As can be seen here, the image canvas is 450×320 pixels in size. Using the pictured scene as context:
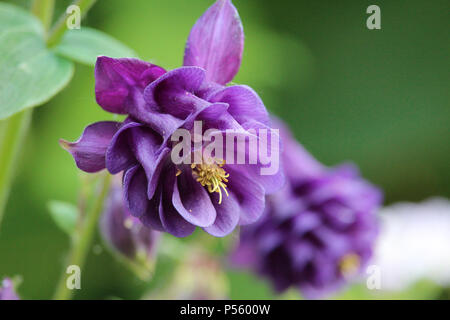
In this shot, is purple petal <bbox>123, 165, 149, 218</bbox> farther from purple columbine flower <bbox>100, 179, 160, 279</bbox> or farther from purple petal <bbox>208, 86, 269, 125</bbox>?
purple columbine flower <bbox>100, 179, 160, 279</bbox>

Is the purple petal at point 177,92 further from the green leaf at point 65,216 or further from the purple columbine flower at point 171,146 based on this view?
the green leaf at point 65,216

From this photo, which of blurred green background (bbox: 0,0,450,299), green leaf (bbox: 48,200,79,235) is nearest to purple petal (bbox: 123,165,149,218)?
green leaf (bbox: 48,200,79,235)

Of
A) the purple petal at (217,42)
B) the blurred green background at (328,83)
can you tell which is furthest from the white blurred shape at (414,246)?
the purple petal at (217,42)

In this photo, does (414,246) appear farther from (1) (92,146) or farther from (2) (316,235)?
(1) (92,146)

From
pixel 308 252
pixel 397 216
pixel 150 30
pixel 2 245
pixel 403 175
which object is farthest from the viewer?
pixel 403 175

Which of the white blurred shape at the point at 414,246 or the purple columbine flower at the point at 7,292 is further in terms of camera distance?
the white blurred shape at the point at 414,246
